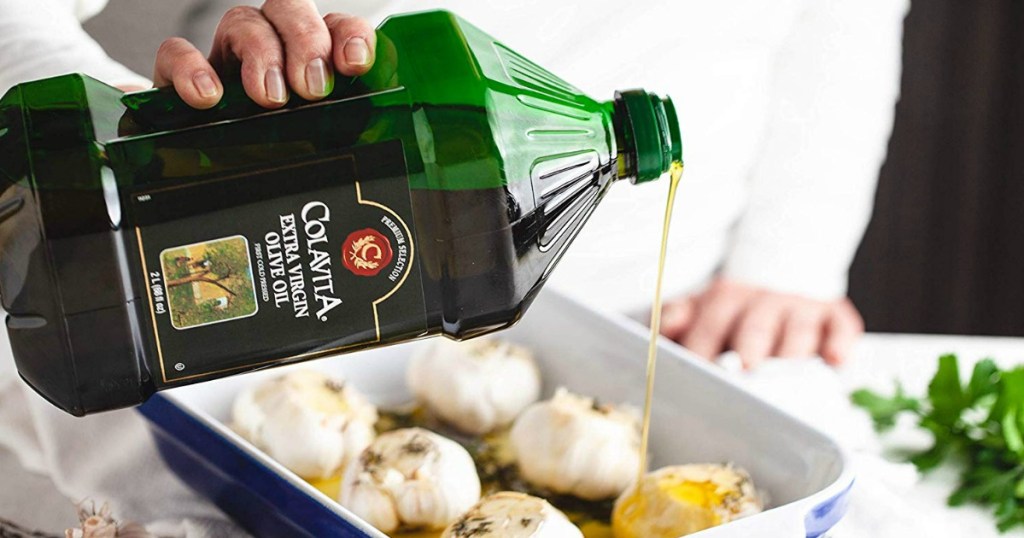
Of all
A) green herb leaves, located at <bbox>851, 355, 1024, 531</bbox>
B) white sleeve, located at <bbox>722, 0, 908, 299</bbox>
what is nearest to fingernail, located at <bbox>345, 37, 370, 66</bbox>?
green herb leaves, located at <bbox>851, 355, 1024, 531</bbox>

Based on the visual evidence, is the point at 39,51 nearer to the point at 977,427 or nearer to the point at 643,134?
the point at 643,134

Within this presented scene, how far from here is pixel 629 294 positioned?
1231 mm

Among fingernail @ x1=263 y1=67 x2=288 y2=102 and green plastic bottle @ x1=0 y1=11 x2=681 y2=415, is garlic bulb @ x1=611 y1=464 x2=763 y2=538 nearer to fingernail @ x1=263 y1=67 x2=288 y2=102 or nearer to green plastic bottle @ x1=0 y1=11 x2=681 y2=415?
green plastic bottle @ x1=0 y1=11 x2=681 y2=415

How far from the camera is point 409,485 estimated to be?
2.18ft

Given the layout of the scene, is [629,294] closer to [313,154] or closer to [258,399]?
[258,399]

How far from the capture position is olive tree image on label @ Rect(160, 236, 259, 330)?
49 cm

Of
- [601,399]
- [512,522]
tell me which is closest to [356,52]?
[512,522]

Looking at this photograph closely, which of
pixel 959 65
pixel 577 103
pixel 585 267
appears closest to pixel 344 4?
pixel 585 267

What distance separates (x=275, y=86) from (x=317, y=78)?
2cm

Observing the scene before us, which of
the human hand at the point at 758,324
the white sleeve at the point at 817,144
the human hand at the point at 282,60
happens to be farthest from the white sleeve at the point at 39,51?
the white sleeve at the point at 817,144

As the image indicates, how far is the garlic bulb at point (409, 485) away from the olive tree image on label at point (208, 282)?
201 mm

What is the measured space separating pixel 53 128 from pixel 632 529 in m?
0.40

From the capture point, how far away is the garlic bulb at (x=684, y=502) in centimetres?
63

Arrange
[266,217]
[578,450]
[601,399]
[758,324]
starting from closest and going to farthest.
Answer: [266,217]
[578,450]
[601,399]
[758,324]
